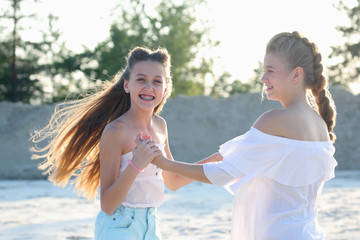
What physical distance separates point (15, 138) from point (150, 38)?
15.2 meters

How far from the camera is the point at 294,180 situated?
2439 mm

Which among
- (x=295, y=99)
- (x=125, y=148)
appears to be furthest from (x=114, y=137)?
(x=295, y=99)

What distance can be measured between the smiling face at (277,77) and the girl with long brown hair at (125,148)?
64 centimetres

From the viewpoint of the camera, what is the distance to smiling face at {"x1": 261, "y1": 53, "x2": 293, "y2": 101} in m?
2.56

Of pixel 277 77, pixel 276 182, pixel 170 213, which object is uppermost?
pixel 277 77

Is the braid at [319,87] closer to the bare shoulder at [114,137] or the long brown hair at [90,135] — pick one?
the long brown hair at [90,135]

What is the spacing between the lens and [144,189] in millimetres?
2791

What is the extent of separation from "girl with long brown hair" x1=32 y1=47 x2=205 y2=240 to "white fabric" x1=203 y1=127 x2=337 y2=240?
0.47 m

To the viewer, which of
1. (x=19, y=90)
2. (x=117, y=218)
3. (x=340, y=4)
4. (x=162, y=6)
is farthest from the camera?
(x=162, y=6)

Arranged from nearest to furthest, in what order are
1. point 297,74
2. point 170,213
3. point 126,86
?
point 297,74, point 126,86, point 170,213

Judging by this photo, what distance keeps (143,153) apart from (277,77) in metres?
0.79

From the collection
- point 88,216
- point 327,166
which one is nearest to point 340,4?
point 88,216

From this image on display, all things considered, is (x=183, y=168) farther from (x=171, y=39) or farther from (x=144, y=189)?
(x=171, y=39)

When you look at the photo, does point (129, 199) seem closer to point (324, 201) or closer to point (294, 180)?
point (294, 180)
